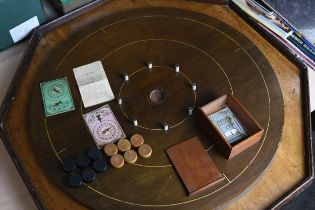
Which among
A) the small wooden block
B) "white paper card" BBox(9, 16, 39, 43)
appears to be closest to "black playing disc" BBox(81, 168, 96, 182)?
the small wooden block

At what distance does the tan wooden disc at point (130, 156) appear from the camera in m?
1.31

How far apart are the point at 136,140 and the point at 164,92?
0.24m

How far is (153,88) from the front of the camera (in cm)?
149

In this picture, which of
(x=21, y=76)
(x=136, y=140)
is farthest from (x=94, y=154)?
(x=21, y=76)

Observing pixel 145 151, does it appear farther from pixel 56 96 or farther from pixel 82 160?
pixel 56 96

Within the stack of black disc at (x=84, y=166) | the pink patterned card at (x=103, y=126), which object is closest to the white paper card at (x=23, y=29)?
the pink patterned card at (x=103, y=126)

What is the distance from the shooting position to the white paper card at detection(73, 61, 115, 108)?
1.45 meters

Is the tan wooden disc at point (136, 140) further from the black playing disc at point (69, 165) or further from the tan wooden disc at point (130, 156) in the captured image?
the black playing disc at point (69, 165)

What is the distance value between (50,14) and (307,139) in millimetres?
1226

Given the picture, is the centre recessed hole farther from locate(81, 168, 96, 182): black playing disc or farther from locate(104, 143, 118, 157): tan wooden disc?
locate(81, 168, 96, 182): black playing disc

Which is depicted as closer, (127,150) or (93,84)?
(127,150)

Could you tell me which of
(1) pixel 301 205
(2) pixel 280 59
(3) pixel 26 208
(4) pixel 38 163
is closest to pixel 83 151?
(4) pixel 38 163

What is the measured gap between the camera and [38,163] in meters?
1.33

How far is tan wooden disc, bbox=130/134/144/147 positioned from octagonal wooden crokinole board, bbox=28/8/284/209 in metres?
0.02
